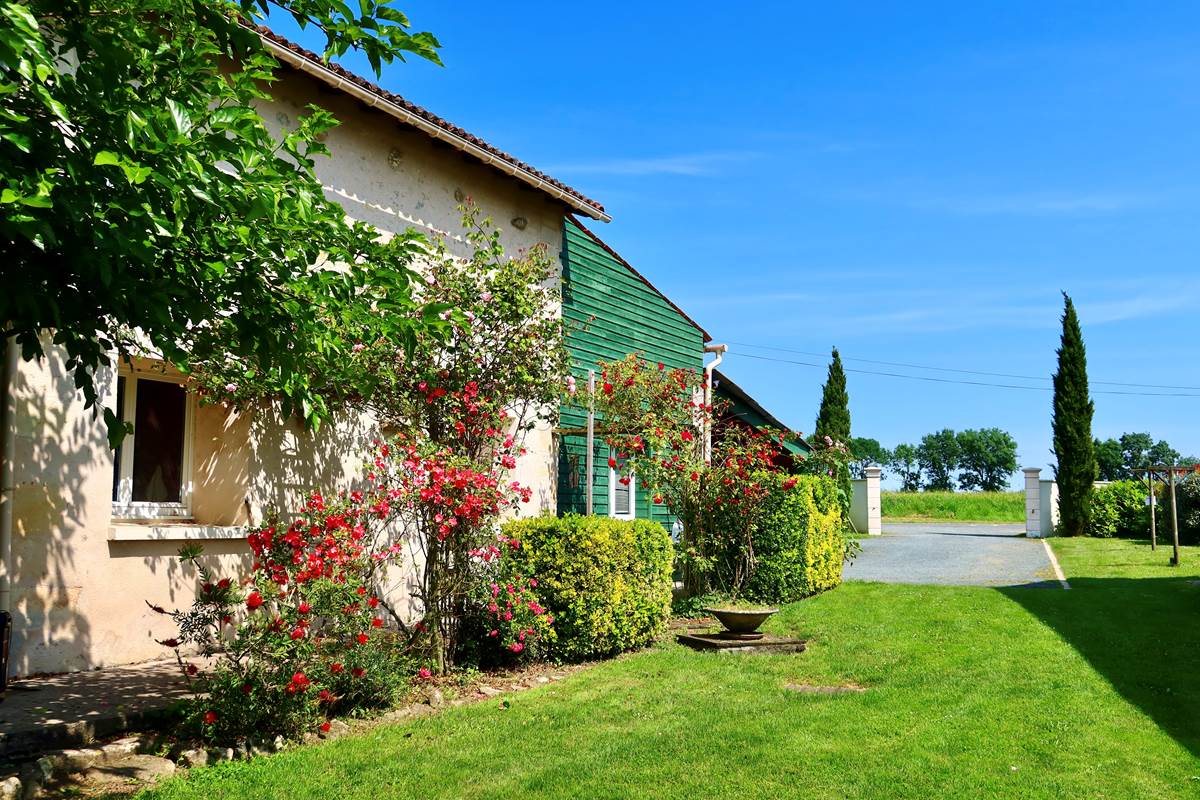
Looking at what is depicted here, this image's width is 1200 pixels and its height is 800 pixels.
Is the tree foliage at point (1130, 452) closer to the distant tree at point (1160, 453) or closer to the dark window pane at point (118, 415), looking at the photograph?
the distant tree at point (1160, 453)

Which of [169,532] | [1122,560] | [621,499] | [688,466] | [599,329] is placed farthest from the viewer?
[1122,560]

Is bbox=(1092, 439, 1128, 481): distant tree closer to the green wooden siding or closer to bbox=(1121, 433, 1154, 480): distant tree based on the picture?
bbox=(1121, 433, 1154, 480): distant tree

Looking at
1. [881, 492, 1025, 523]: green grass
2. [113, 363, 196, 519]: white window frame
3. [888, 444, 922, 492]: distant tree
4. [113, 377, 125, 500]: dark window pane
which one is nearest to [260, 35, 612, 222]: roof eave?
[113, 363, 196, 519]: white window frame

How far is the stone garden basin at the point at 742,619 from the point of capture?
9508 millimetres

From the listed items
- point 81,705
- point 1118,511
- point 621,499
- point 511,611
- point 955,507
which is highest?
point 621,499

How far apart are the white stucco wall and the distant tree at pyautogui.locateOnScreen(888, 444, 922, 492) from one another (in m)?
98.8

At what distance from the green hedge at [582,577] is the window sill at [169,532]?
2.59 meters

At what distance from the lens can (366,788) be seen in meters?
4.98

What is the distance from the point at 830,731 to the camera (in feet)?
20.0

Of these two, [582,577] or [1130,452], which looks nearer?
[582,577]

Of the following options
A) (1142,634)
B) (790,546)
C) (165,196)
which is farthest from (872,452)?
(165,196)

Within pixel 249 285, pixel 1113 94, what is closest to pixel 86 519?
pixel 249 285

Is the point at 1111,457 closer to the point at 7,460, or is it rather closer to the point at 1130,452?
the point at 1130,452

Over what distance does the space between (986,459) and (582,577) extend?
10183 cm
